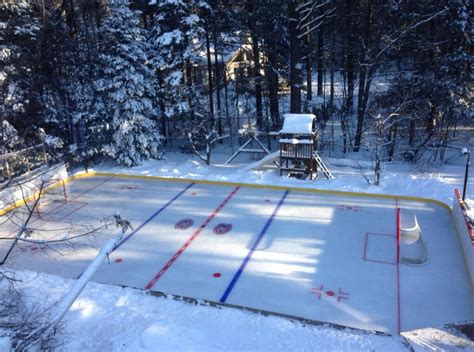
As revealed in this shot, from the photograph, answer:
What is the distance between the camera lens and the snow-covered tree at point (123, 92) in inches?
500

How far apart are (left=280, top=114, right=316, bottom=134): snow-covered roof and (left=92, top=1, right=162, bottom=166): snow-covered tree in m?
4.85

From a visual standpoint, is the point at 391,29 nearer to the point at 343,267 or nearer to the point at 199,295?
the point at 343,267

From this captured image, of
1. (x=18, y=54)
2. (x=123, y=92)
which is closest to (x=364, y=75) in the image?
(x=123, y=92)

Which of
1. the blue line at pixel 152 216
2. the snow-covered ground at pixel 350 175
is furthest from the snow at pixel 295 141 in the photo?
the blue line at pixel 152 216

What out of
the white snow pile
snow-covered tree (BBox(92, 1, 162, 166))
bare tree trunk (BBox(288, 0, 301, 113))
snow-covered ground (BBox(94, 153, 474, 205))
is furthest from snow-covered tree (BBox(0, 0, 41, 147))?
the white snow pile

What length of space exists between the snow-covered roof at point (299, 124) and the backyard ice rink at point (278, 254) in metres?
1.73

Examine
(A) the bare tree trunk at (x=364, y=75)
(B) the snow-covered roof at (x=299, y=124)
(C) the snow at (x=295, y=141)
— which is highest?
(A) the bare tree trunk at (x=364, y=75)

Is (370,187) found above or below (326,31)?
below

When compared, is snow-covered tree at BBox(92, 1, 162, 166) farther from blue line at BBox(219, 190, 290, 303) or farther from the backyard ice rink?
blue line at BBox(219, 190, 290, 303)

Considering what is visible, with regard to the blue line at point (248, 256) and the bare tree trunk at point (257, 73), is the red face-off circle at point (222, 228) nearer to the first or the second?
the blue line at point (248, 256)

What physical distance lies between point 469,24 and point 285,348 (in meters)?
12.6

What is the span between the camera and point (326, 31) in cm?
2006

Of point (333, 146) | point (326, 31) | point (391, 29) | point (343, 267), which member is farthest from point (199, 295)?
point (326, 31)

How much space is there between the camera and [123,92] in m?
12.7
